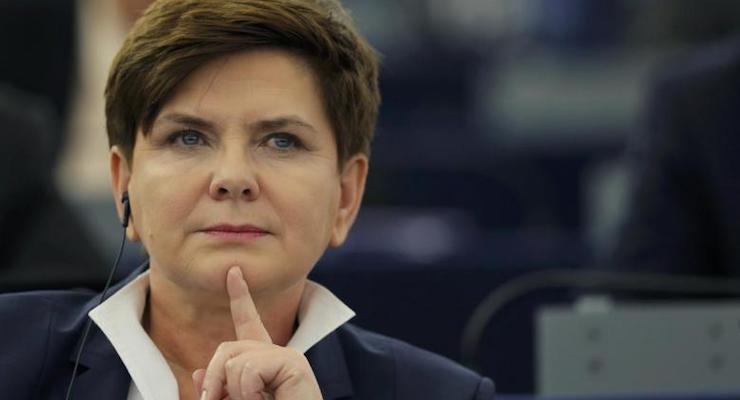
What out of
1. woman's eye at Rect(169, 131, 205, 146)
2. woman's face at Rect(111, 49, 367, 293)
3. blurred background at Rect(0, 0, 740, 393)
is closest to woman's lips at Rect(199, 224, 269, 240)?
woman's face at Rect(111, 49, 367, 293)

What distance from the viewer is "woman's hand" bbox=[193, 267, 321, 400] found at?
85.7 inches

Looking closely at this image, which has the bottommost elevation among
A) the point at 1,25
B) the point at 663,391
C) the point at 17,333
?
the point at 663,391

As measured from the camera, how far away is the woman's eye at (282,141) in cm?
230

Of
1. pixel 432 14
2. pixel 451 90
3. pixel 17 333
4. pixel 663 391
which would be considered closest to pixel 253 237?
pixel 17 333

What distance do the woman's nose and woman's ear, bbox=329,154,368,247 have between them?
220 millimetres

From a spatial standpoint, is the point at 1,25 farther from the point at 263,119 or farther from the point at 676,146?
the point at 263,119

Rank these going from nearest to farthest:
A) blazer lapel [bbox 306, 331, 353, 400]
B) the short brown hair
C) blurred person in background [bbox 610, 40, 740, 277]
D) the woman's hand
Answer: the woman's hand < the short brown hair < blazer lapel [bbox 306, 331, 353, 400] < blurred person in background [bbox 610, 40, 740, 277]

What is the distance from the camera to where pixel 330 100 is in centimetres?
238

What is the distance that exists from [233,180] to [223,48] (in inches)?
7.1

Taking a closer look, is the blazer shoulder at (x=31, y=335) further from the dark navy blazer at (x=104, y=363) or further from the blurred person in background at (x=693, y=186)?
the blurred person in background at (x=693, y=186)

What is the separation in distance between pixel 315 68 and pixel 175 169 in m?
0.24

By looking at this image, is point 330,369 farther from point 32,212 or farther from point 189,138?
point 32,212

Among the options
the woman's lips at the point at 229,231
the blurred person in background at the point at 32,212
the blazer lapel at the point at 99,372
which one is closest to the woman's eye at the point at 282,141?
the woman's lips at the point at 229,231

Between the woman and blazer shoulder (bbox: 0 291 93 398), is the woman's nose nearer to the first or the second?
the woman
